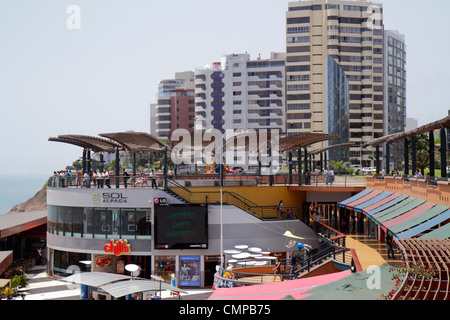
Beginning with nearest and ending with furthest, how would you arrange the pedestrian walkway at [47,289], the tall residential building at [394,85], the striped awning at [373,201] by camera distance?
1. the striped awning at [373,201]
2. the pedestrian walkway at [47,289]
3. the tall residential building at [394,85]

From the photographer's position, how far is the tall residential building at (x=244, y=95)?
109 meters

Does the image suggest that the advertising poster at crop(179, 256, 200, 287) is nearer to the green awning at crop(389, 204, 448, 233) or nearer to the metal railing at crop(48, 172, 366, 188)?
the metal railing at crop(48, 172, 366, 188)

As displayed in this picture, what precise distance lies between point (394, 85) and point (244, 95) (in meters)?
35.5

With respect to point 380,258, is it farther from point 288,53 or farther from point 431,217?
point 288,53

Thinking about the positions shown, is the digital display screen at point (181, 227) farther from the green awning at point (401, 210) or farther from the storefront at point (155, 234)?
the green awning at point (401, 210)

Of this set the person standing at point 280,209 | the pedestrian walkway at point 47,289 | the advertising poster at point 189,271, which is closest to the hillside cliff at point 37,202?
the pedestrian walkway at point 47,289

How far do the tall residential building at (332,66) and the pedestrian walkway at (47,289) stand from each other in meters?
76.6

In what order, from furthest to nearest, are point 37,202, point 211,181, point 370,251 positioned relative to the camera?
1. point 37,202
2. point 211,181
3. point 370,251

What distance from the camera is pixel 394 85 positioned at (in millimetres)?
119062

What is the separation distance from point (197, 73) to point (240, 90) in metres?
12.6

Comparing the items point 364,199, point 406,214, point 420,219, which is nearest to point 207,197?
point 364,199

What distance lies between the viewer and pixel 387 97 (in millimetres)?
116625

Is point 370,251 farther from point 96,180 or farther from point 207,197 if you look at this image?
point 96,180

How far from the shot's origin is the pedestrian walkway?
96.5 feet
